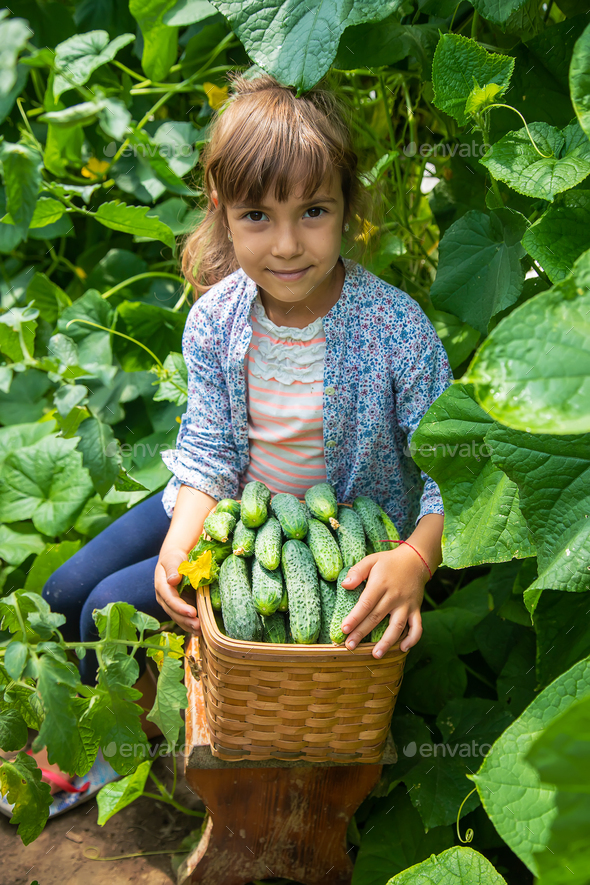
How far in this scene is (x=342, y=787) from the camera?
1233 mm

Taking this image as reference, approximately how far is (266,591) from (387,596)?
0.17 meters

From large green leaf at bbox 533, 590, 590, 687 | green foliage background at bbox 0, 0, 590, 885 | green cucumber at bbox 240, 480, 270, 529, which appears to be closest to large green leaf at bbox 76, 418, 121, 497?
green foliage background at bbox 0, 0, 590, 885

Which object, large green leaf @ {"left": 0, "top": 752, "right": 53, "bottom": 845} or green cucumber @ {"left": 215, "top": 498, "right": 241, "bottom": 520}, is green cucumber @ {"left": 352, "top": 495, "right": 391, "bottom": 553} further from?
large green leaf @ {"left": 0, "top": 752, "right": 53, "bottom": 845}

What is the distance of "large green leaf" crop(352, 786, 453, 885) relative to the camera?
1239 mm

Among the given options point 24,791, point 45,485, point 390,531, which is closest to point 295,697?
point 390,531

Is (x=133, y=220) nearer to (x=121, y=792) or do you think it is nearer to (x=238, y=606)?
(x=238, y=606)

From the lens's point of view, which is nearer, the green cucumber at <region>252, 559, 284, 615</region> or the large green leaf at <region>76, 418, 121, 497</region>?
the green cucumber at <region>252, 559, 284, 615</region>

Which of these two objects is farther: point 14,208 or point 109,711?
point 14,208

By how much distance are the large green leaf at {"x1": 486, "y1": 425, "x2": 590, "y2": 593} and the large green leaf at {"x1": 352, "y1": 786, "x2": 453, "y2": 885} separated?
74cm

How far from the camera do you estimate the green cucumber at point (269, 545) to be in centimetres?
104

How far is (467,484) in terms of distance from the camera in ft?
3.17

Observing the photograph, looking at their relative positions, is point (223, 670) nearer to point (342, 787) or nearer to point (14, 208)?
point (342, 787)

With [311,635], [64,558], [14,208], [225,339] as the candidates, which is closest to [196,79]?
[14,208]

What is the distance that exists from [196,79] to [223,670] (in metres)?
1.40
